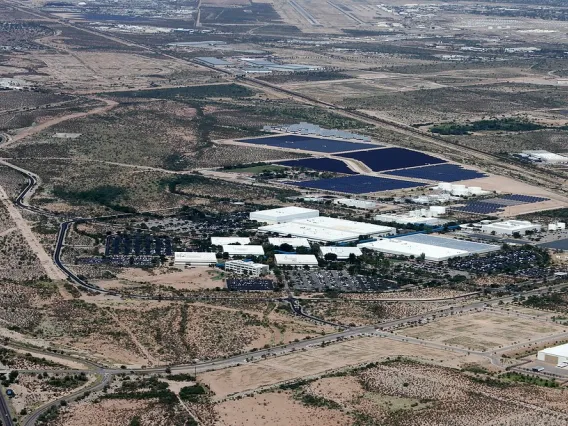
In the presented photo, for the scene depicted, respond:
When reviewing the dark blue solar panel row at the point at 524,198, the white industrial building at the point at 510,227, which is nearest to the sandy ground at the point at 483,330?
the white industrial building at the point at 510,227

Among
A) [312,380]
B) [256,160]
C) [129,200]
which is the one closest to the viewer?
[312,380]

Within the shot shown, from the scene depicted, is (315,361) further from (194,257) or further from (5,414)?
(194,257)

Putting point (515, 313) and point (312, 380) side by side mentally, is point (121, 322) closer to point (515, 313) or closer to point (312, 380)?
point (312, 380)

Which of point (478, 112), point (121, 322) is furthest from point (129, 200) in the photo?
point (478, 112)

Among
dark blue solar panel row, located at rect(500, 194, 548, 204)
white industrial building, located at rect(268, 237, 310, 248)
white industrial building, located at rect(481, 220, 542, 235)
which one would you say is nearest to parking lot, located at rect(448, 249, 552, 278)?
white industrial building, located at rect(481, 220, 542, 235)

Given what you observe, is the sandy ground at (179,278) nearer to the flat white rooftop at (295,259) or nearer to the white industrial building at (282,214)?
the flat white rooftop at (295,259)

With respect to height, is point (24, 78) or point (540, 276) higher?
point (540, 276)

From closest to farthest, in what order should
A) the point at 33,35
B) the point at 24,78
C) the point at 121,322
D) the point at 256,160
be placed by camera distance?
1. the point at 121,322
2. the point at 256,160
3. the point at 24,78
4. the point at 33,35
